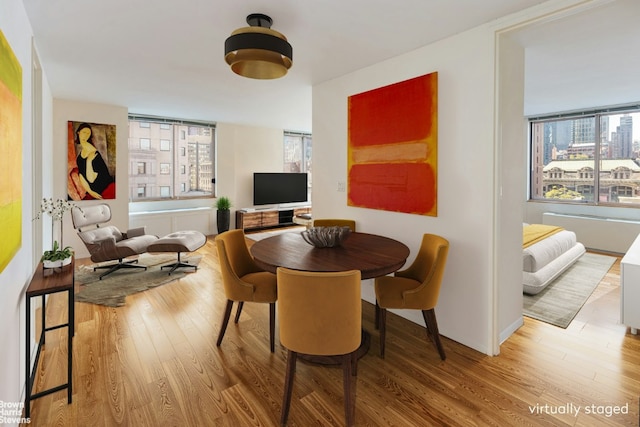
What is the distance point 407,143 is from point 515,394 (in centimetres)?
201

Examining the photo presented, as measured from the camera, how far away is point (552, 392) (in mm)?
1987

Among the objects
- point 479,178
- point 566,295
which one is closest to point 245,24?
point 479,178

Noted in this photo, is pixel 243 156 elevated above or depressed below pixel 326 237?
above

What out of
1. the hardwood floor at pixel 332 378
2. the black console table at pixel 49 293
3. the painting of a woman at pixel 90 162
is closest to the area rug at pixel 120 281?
the hardwood floor at pixel 332 378

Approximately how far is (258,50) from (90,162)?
179 inches

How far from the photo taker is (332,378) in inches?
84.0

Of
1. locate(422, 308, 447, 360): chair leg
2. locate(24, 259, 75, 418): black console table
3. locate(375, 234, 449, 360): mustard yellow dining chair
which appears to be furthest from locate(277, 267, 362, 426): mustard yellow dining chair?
locate(24, 259, 75, 418): black console table

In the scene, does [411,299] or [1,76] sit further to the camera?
[411,299]

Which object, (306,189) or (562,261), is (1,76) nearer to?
(562,261)

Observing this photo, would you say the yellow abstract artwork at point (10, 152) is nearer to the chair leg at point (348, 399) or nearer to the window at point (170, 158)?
the chair leg at point (348, 399)

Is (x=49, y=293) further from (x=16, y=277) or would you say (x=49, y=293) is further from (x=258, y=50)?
(x=258, y=50)

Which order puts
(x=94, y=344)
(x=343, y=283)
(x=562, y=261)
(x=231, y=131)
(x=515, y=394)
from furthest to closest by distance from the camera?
(x=231, y=131), (x=562, y=261), (x=94, y=344), (x=515, y=394), (x=343, y=283)

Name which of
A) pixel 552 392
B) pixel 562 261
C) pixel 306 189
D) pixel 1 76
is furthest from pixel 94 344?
pixel 306 189

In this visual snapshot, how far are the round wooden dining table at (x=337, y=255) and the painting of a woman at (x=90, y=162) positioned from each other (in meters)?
4.01
